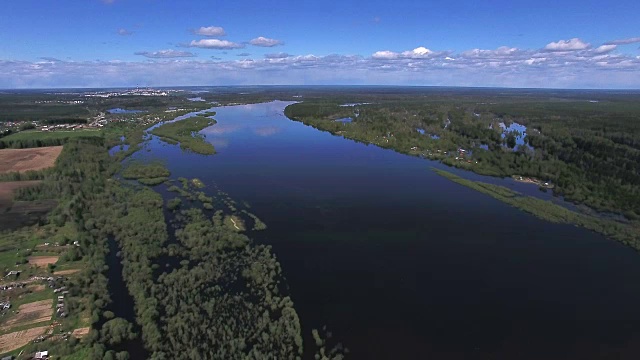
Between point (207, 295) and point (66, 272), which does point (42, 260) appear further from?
point (207, 295)

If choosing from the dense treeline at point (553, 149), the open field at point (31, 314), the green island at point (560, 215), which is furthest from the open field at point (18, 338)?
the dense treeline at point (553, 149)

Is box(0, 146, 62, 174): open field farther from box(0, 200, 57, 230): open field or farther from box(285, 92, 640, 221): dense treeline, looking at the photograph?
box(285, 92, 640, 221): dense treeline

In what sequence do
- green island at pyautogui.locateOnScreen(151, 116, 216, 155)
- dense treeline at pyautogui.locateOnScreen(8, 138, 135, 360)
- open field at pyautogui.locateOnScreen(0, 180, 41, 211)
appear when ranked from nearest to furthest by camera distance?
dense treeline at pyautogui.locateOnScreen(8, 138, 135, 360) → open field at pyautogui.locateOnScreen(0, 180, 41, 211) → green island at pyautogui.locateOnScreen(151, 116, 216, 155)

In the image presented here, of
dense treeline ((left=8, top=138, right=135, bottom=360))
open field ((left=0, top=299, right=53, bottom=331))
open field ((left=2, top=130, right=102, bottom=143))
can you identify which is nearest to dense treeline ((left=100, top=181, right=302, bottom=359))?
dense treeline ((left=8, top=138, right=135, bottom=360))

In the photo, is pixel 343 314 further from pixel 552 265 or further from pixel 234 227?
pixel 552 265

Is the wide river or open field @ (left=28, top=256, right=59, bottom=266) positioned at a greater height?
open field @ (left=28, top=256, right=59, bottom=266)

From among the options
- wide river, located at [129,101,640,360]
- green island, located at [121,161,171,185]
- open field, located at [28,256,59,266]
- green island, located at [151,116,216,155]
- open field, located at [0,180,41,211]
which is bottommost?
wide river, located at [129,101,640,360]
